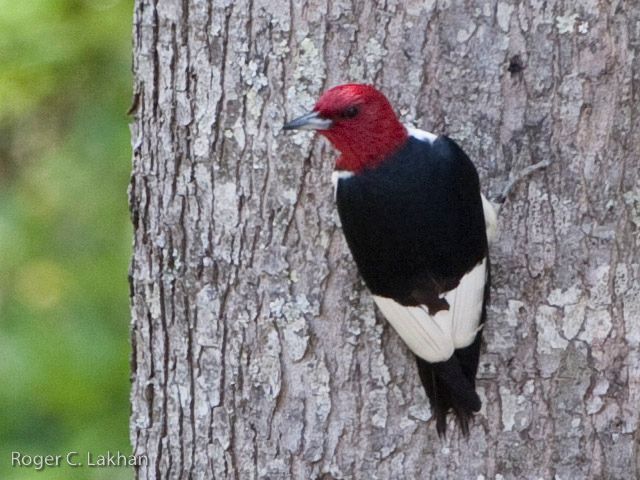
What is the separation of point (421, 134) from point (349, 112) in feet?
0.60

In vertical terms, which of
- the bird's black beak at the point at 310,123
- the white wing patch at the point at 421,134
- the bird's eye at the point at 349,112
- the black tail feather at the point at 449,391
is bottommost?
the black tail feather at the point at 449,391

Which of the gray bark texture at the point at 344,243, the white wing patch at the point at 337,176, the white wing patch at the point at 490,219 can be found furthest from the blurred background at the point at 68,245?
the white wing patch at the point at 490,219

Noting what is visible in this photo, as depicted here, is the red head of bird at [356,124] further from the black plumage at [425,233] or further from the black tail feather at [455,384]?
the black tail feather at [455,384]

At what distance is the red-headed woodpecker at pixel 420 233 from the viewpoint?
2318 millimetres

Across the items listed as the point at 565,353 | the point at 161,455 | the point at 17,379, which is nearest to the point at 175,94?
the point at 161,455

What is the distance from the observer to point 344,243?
2.42 meters

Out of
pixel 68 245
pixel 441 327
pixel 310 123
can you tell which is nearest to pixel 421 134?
pixel 310 123

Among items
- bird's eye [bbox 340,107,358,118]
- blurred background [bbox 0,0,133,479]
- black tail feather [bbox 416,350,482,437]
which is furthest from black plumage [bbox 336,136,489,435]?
blurred background [bbox 0,0,133,479]

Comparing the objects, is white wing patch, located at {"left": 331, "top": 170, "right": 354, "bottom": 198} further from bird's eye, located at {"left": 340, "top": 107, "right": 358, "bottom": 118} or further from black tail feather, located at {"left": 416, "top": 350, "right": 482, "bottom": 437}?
black tail feather, located at {"left": 416, "top": 350, "right": 482, "bottom": 437}

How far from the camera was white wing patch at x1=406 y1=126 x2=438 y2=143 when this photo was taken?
236 cm

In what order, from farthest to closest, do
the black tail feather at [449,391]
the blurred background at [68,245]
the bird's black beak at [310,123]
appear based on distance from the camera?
the blurred background at [68,245]
the black tail feather at [449,391]
the bird's black beak at [310,123]

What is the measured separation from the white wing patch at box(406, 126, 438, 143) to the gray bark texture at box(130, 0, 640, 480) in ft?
0.06

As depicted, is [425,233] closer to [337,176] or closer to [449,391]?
[337,176]

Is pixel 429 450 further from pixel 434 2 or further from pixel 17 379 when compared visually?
pixel 17 379
